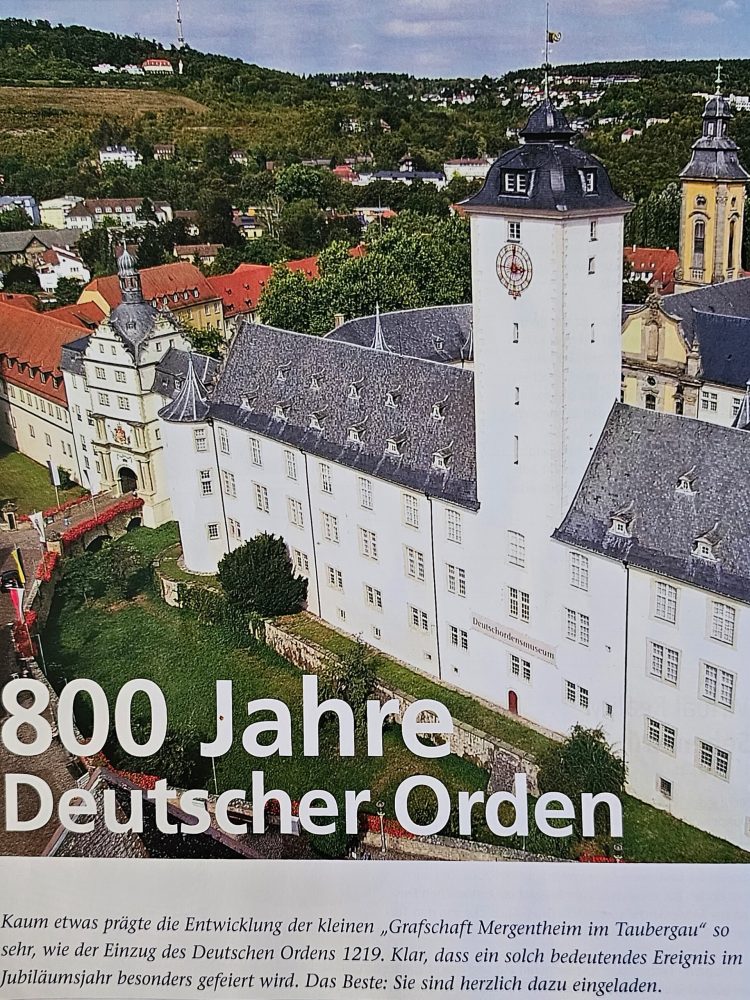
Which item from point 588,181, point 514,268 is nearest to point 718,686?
point 514,268

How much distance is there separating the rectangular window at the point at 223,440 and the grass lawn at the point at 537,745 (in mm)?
2765

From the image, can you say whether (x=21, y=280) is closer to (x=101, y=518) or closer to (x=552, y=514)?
(x=101, y=518)

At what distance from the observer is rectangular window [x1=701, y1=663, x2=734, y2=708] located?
8.81 m

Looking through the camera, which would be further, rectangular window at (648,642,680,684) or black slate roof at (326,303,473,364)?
black slate roof at (326,303,473,364)

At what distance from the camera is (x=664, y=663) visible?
9.31 m

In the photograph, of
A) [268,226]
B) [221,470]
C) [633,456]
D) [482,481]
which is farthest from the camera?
[268,226]

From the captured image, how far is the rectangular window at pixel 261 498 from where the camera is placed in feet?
45.0

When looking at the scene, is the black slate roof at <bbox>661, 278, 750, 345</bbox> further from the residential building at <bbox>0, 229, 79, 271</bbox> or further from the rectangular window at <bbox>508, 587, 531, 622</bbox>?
the residential building at <bbox>0, 229, 79, 271</bbox>

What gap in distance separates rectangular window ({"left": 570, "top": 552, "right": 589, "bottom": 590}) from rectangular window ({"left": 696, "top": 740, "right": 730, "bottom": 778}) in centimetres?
181

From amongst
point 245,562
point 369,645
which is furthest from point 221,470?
point 369,645

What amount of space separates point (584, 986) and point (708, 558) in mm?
3680

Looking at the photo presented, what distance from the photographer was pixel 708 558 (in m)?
8.91

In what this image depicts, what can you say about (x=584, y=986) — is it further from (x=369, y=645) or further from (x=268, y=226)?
(x=268, y=226)

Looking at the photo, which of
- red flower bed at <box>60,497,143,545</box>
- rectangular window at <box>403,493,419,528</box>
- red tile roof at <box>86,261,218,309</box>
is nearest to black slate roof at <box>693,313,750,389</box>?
rectangular window at <box>403,493,419,528</box>
